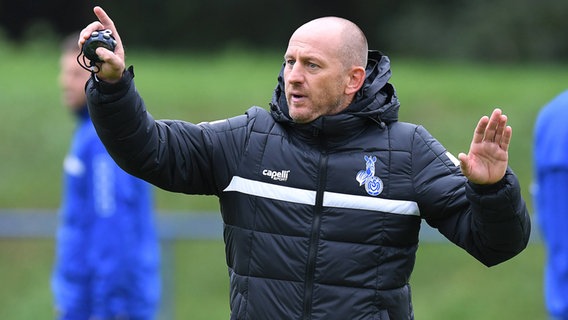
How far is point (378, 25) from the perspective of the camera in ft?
81.5

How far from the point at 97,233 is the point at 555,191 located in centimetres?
264

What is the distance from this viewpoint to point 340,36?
4.71 m

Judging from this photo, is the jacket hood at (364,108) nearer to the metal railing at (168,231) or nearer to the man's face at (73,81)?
the man's face at (73,81)

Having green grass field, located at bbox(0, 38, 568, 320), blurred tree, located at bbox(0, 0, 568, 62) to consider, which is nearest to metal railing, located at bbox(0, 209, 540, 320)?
green grass field, located at bbox(0, 38, 568, 320)

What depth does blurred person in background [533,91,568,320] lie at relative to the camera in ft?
20.1

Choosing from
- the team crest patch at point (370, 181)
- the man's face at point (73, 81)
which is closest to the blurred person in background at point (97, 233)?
the man's face at point (73, 81)

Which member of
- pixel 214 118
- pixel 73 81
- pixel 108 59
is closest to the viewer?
pixel 108 59

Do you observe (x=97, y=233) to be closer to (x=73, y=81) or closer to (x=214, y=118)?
(x=73, y=81)

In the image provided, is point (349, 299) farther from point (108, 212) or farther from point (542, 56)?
point (542, 56)

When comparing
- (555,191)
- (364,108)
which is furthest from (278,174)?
(555,191)

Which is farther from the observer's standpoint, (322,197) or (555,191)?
(555,191)

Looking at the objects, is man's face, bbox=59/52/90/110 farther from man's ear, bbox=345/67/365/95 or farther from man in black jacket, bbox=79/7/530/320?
man's ear, bbox=345/67/365/95

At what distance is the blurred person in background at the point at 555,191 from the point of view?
6.13 metres

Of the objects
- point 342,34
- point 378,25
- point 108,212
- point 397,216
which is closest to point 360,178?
point 397,216
